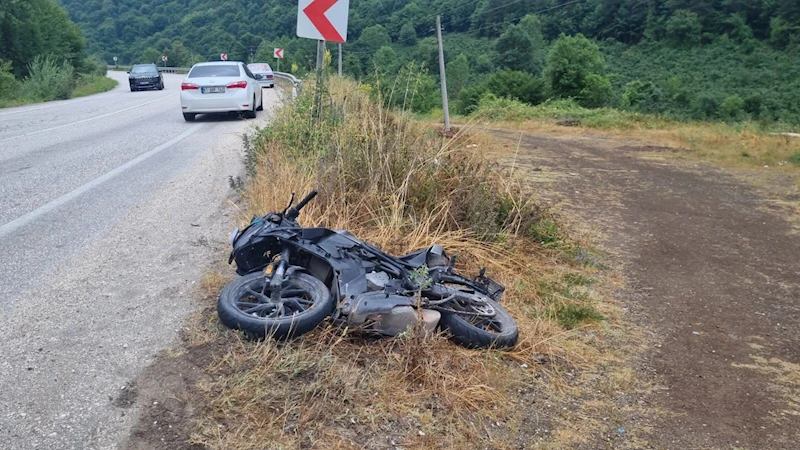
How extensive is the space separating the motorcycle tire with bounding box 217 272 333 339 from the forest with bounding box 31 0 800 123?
1107 inches

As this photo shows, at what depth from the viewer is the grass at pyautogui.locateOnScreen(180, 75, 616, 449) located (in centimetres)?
281

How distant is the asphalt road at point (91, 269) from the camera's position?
2.83 meters

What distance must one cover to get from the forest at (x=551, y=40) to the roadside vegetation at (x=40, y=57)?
1066cm

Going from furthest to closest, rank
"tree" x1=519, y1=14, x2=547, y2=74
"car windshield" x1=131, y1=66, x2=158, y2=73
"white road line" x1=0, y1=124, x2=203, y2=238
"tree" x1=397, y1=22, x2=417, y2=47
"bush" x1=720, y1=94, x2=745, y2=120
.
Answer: "tree" x1=519, y1=14, x2=547, y2=74
"tree" x1=397, y1=22, x2=417, y2=47
"car windshield" x1=131, y1=66, x2=158, y2=73
"bush" x1=720, y1=94, x2=745, y2=120
"white road line" x1=0, y1=124, x2=203, y2=238

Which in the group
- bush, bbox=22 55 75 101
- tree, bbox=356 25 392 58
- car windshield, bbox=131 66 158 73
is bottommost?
bush, bbox=22 55 75 101

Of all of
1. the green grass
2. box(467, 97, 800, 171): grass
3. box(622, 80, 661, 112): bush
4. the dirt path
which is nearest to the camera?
the dirt path

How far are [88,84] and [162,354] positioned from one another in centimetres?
3692

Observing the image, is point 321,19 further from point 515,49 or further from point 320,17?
point 515,49

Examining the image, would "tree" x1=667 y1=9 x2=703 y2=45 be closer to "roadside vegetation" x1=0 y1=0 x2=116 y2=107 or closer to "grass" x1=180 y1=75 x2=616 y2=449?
"roadside vegetation" x1=0 y1=0 x2=116 y2=107

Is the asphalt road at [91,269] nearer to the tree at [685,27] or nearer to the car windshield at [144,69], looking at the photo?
the car windshield at [144,69]

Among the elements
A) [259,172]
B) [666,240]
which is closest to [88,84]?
[259,172]

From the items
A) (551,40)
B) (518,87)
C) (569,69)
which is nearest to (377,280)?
(518,87)

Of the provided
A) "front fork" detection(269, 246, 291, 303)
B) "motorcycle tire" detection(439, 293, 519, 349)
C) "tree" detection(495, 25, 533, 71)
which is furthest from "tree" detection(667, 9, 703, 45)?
"front fork" detection(269, 246, 291, 303)

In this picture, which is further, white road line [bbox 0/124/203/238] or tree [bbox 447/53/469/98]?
tree [bbox 447/53/469/98]
